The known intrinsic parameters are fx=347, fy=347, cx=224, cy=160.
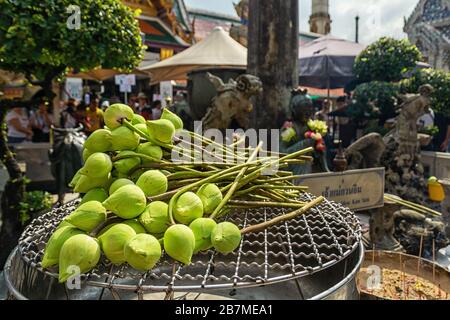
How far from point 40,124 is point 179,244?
7336 mm

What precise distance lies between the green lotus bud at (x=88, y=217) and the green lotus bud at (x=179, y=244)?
0.67 feet

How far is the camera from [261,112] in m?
4.33

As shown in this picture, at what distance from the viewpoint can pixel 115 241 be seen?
3.00 feet

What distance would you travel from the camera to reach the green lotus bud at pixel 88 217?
958 mm

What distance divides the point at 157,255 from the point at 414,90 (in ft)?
22.9

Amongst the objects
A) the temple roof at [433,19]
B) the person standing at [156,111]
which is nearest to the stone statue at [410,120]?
the person standing at [156,111]

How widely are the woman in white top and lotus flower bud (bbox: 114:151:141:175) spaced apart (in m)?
7.07

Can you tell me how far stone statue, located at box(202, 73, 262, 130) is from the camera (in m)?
2.93

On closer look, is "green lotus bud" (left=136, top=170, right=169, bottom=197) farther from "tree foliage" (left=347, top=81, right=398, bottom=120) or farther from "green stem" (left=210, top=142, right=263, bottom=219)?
"tree foliage" (left=347, top=81, right=398, bottom=120)

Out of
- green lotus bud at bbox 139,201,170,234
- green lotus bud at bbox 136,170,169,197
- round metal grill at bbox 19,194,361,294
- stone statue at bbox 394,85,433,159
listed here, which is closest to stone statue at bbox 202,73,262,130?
Result: round metal grill at bbox 19,194,361,294

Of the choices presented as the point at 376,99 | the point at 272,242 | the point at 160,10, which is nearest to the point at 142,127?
the point at 272,242

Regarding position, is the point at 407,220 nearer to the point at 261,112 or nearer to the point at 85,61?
the point at 261,112

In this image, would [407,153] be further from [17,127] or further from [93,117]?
[17,127]

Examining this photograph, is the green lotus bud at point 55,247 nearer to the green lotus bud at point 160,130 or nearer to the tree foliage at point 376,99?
the green lotus bud at point 160,130
